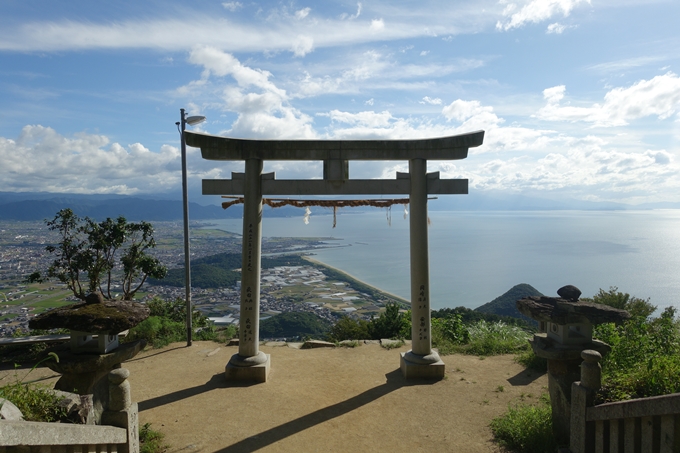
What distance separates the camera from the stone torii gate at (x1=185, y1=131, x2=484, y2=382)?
22.5ft

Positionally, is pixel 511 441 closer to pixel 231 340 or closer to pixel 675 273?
pixel 231 340

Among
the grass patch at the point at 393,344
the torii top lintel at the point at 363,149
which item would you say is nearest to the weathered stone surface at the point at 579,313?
the torii top lintel at the point at 363,149

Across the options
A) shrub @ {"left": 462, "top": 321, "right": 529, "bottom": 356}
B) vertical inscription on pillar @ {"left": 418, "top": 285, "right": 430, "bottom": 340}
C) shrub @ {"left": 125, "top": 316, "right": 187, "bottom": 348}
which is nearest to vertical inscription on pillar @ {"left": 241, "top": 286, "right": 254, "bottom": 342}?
vertical inscription on pillar @ {"left": 418, "top": 285, "right": 430, "bottom": 340}

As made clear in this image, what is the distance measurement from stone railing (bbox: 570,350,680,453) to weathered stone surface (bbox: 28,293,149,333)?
496 cm

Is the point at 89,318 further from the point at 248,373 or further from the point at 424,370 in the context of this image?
the point at 424,370

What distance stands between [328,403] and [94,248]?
7158 millimetres

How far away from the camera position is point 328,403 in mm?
6020

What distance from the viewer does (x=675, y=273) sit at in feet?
114

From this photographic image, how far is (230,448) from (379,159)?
16.4ft

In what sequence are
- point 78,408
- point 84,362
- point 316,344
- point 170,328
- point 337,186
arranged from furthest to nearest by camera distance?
1. point 170,328
2. point 316,344
3. point 337,186
4. point 84,362
5. point 78,408

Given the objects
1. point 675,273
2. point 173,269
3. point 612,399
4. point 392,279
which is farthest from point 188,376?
point 675,273

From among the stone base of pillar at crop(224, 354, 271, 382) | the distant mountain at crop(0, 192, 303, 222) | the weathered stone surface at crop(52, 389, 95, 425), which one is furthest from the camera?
the distant mountain at crop(0, 192, 303, 222)

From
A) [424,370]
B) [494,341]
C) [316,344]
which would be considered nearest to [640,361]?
[424,370]

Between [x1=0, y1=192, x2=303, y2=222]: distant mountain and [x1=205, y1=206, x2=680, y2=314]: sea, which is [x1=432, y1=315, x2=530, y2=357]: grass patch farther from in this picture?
[x1=0, y1=192, x2=303, y2=222]: distant mountain
